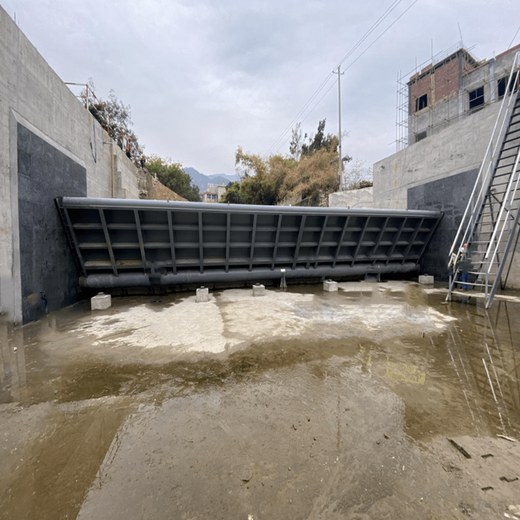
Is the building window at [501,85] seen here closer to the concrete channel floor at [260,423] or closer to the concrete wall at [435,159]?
the concrete wall at [435,159]

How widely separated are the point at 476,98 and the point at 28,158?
Answer: 29.4m

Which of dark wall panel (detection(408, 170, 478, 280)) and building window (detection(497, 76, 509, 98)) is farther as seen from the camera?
building window (detection(497, 76, 509, 98))

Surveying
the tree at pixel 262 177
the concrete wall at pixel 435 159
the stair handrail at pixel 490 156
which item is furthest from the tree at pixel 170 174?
the stair handrail at pixel 490 156

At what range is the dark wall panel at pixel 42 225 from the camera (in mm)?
4578

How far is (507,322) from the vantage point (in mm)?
4711

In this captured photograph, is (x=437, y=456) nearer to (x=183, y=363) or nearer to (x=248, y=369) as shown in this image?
(x=248, y=369)

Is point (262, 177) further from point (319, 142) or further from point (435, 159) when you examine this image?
point (435, 159)

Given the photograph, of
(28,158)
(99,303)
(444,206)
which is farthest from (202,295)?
(444,206)

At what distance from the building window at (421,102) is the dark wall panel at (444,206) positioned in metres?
22.7

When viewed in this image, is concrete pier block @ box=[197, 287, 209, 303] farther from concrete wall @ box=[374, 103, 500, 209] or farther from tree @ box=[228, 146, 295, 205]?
tree @ box=[228, 146, 295, 205]

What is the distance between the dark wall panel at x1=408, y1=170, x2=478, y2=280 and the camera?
8.06 m

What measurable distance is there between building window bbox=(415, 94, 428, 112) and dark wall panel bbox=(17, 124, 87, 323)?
1238 inches

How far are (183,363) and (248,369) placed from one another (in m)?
0.87

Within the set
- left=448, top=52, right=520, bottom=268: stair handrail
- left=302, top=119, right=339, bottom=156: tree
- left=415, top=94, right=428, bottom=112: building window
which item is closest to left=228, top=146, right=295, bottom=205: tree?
left=302, top=119, right=339, bottom=156: tree
